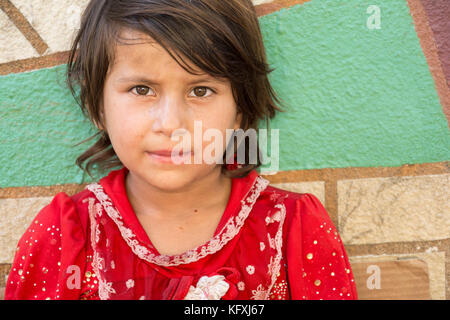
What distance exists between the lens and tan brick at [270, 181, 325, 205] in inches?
53.9

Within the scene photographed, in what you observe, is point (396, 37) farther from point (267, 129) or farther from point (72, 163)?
point (72, 163)

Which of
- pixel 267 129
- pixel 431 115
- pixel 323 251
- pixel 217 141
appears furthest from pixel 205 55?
pixel 431 115

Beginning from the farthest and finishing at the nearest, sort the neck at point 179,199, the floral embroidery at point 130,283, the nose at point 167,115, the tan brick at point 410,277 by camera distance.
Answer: the tan brick at point 410,277, the neck at point 179,199, the floral embroidery at point 130,283, the nose at point 167,115

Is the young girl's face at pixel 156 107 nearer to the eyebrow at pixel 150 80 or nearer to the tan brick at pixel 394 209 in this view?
the eyebrow at pixel 150 80

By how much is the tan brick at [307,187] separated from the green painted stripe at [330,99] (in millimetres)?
52

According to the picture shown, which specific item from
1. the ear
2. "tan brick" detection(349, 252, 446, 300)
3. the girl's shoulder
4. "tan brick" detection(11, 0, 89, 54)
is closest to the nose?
the ear

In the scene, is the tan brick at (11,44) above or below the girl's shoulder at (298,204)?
above

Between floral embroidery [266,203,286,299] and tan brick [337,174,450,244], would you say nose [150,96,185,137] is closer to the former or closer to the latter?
floral embroidery [266,203,286,299]

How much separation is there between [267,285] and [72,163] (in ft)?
2.40

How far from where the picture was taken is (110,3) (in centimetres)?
108

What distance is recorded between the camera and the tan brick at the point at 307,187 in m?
1.37

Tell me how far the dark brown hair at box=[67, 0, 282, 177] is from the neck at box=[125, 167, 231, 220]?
79 mm

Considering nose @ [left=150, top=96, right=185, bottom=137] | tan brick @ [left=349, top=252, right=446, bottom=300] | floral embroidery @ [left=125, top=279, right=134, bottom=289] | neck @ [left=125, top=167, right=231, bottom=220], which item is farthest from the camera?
tan brick @ [left=349, top=252, right=446, bottom=300]

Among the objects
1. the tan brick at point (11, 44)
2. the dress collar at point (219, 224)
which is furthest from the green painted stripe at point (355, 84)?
the tan brick at point (11, 44)
